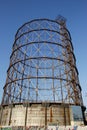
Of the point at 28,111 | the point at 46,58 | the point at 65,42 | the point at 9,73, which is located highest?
the point at 65,42

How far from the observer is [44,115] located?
17250 millimetres

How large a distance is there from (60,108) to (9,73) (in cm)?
997

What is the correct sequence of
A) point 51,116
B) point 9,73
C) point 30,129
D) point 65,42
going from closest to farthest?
point 30,129, point 51,116, point 9,73, point 65,42

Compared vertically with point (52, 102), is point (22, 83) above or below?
above

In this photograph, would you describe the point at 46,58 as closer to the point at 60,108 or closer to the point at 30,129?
the point at 60,108

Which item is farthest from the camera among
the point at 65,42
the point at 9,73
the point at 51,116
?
the point at 65,42

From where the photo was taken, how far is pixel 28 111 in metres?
17.7

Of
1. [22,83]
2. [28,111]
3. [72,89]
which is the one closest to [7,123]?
[28,111]

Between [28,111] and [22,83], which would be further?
[22,83]

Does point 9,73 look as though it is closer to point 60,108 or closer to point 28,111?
point 28,111

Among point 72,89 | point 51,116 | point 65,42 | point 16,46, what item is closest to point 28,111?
point 51,116

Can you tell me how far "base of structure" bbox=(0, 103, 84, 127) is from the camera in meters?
17.0

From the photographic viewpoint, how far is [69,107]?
17969 mm

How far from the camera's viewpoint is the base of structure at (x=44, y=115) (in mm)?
17031
